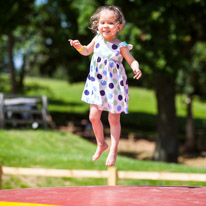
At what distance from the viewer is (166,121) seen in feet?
57.5

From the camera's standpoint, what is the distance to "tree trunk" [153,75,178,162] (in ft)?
56.2

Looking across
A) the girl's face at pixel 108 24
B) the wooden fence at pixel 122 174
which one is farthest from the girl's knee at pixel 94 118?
the wooden fence at pixel 122 174

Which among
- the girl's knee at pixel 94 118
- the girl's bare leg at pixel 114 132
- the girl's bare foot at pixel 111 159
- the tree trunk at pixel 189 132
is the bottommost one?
the tree trunk at pixel 189 132

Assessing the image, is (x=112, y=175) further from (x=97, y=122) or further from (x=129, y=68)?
(x=129, y=68)

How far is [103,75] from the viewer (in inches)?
131

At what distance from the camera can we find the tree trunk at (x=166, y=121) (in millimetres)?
17125

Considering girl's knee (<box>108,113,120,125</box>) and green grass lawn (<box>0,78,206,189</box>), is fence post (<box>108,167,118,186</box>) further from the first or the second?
girl's knee (<box>108,113,120,125</box>)

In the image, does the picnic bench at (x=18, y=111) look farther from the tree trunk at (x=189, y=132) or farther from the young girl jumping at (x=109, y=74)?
the young girl jumping at (x=109, y=74)

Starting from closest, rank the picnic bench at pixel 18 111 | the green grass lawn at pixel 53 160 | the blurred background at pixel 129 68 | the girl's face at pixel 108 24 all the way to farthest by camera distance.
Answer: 1. the girl's face at pixel 108 24
2. the green grass lawn at pixel 53 160
3. the blurred background at pixel 129 68
4. the picnic bench at pixel 18 111

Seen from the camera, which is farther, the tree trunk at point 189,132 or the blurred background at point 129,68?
the tree trunk at point 189,132

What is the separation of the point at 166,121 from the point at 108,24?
14592 millimetres

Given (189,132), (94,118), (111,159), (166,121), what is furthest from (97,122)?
(189,132)

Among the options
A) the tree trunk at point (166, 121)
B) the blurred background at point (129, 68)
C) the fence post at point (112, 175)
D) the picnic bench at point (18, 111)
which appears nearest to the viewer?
the fence post at point (112, 175)

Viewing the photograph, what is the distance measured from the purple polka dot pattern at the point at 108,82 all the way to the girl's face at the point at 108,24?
0.30 feet
